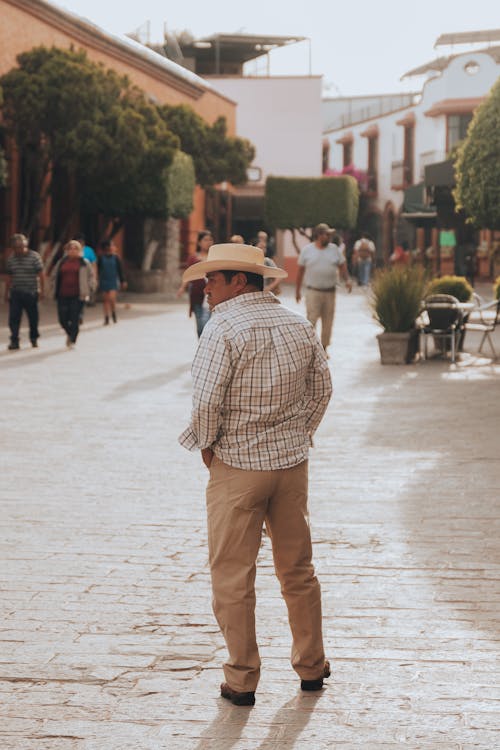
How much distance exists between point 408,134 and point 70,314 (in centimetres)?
4693

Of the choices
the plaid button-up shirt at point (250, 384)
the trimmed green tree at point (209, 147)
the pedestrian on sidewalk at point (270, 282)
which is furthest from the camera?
the trimmed green tree at point (209, 147)

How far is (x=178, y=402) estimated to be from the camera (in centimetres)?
1287

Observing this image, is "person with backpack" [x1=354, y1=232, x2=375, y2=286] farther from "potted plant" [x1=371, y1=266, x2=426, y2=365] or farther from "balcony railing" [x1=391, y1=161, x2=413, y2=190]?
"potted plant" [x1=371, y1=266, x2=426, y2=365]

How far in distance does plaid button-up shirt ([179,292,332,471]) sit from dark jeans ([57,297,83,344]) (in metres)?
14.7

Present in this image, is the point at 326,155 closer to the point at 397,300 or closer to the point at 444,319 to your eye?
the point at 444,319

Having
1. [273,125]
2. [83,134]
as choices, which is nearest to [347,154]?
[273,125]

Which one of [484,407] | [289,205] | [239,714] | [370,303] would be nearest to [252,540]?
[239,714]

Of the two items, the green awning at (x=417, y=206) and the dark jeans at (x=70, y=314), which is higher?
the green awning at (x=417, y=206)

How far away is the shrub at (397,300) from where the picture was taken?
16906 millimetres

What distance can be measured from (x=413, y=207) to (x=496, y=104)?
35950 mm

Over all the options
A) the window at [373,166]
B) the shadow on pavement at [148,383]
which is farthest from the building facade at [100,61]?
the window at [373,166]

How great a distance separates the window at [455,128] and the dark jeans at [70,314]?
39496 millimetres

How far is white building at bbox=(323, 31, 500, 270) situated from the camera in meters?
55.7

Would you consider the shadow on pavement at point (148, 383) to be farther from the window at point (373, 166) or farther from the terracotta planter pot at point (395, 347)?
the window at point (373, 166)
